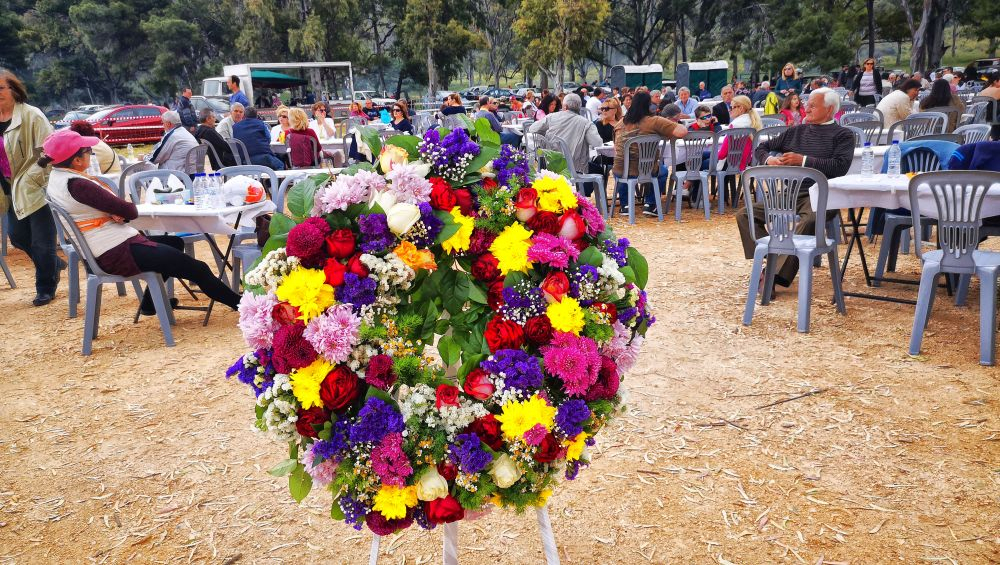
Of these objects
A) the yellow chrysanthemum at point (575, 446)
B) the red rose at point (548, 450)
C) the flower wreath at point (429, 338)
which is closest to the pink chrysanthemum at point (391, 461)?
the flower wreath at point (429, 338)

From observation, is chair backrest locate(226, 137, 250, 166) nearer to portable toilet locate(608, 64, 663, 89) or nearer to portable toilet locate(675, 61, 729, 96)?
portable toilet locate(608, 64, 663, 89)

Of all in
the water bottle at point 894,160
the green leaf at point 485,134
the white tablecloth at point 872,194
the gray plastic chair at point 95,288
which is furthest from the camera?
the water bottle at point 894,160

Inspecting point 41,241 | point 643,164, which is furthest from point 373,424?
point 643,164

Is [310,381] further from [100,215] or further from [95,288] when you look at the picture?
[95,288]

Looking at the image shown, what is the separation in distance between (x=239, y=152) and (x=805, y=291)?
8.36 meters

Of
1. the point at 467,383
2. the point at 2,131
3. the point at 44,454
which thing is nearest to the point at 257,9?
the point at 2,131

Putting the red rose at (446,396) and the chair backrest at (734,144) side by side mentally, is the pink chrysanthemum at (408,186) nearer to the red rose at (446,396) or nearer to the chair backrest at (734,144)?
the red rose at (446,396)

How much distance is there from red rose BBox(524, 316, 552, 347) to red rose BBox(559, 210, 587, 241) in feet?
0.99

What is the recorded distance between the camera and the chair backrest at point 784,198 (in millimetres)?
4992

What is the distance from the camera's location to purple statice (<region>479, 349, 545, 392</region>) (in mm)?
1913

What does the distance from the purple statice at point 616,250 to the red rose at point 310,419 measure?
0.96 metres

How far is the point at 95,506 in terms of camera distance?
342cm

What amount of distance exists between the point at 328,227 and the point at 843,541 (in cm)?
230

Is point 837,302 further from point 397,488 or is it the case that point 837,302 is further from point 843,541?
point 397,488
